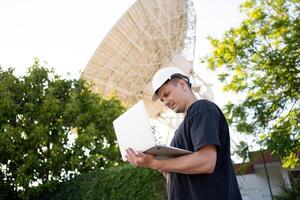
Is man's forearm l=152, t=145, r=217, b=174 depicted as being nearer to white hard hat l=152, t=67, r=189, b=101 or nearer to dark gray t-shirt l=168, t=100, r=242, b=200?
dark gray t-shirt l=168, t=100, r=242, b=200

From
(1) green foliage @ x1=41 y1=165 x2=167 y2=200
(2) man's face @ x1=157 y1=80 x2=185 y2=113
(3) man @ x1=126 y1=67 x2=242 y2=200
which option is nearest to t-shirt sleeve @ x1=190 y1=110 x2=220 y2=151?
(3) man @ x1=126 y1=67 x2=242 y2=200

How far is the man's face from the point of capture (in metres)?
2.64

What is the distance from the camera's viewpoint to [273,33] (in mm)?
12289

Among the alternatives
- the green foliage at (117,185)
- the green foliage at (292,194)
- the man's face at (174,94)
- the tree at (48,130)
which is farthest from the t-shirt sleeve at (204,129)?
the green foliage at (292,194)

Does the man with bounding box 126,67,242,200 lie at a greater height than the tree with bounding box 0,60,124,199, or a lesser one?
lesser

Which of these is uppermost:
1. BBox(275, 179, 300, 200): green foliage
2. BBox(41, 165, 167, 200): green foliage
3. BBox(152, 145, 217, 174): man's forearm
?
BBox(41, 165, 167, 200): green foliage

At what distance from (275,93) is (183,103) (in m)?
10.3

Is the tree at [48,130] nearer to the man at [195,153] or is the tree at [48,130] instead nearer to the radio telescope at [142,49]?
the radio telescope at [142,49]

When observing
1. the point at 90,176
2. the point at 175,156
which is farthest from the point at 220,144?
the point at 90,176

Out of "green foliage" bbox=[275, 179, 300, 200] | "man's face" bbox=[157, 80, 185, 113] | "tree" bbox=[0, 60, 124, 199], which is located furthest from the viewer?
"green foliage" bbox=[275, 179, 300, 200]

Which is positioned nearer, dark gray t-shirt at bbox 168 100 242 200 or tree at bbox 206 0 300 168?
dark gray t-shirt at bbox 168 100 242 200

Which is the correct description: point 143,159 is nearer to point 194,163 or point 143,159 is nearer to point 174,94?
point 194,163

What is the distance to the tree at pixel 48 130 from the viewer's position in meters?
11.4

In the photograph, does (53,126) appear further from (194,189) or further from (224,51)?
(194,189)
